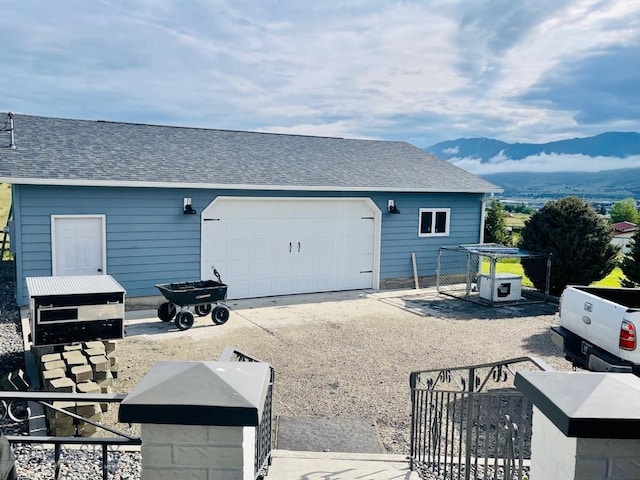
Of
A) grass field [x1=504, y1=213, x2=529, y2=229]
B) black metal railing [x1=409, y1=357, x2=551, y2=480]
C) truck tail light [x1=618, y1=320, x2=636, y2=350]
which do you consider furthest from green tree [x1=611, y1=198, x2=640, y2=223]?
black metal railing [x1=409, y1=357, x2=551, y2=480]

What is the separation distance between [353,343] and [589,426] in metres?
8.04

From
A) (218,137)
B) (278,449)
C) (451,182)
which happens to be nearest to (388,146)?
(451,182)

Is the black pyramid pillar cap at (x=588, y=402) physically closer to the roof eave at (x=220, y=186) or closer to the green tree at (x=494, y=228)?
the roof eave at (x=220, y=186)

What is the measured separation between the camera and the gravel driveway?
23.5 feet

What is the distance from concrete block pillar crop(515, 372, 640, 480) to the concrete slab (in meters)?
2.77

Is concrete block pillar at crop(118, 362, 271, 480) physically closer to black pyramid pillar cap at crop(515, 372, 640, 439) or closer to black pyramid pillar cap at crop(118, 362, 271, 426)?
black pyramid pillar cap at crop(118, 362, 271, 426)

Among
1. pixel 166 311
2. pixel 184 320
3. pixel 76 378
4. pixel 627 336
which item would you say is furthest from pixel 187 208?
pixel 627 336

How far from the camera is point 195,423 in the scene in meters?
2.02

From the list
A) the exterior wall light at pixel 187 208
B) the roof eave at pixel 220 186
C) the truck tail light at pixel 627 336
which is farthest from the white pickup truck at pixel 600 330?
the exterior wall light at pixel 187 208

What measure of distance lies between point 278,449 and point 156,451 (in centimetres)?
376

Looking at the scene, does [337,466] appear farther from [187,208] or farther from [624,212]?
[624,212]

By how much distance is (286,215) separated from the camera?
45.3ft

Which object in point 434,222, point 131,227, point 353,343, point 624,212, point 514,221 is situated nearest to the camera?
point 353,343

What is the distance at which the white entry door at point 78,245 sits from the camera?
11031 millimetres
